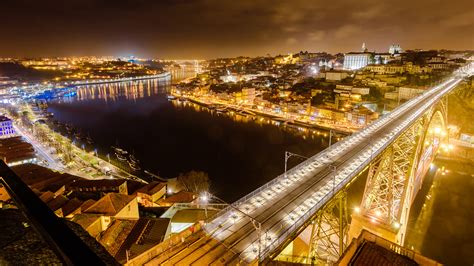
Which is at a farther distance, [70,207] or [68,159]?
[68,159]

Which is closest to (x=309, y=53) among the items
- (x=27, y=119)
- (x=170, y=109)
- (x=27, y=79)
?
(x=170, y=109)

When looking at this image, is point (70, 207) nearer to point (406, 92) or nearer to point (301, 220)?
point (301, 220)

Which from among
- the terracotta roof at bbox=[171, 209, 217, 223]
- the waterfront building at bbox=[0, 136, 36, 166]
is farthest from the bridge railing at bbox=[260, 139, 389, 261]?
the waterfront building at bbox=[0, 136, 36, 166]

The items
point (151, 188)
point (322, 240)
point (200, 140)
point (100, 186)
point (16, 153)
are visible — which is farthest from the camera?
point (200, 140)

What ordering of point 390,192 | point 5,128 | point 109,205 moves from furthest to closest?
point 5,128 < point 109,205 < point 390,192

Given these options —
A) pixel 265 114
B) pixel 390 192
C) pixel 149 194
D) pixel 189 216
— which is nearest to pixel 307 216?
pixel 390 192

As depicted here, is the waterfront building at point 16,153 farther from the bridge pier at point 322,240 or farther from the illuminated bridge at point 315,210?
the bridge pier at point 322,240
